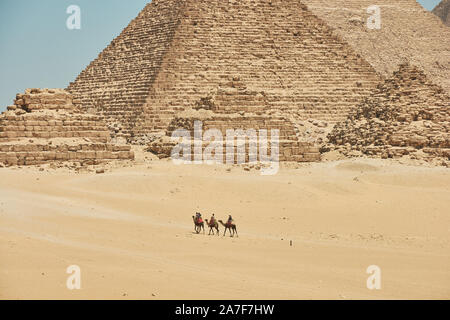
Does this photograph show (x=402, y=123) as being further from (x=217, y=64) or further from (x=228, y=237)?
(x=217, y=64)

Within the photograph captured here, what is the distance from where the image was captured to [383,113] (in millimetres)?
31297

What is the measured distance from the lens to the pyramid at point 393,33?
68812mm

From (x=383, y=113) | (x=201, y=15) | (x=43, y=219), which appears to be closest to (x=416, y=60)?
(x=201, y=15)

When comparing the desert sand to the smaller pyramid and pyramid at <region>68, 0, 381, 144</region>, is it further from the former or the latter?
pyramid at <region>68, 0, 381, 144</region>

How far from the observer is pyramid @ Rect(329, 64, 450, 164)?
1160 inches

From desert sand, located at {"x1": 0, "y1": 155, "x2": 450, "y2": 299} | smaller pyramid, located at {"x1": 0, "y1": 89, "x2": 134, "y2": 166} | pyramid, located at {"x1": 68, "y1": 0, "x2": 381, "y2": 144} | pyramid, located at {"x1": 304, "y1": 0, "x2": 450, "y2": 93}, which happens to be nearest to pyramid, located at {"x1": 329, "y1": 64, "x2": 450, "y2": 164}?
desert sand, located at {"x1": 0, "y1": 155, "x2": 450, "y2": 299}

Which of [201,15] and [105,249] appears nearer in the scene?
[105,249]

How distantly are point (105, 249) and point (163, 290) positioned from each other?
2876mm

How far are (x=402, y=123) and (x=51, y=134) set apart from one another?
1193cm

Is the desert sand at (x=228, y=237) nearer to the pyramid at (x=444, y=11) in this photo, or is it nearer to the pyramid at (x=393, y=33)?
the pyramid at (x=393, y=33)

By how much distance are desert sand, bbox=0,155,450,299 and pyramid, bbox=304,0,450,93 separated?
4193 centimetres

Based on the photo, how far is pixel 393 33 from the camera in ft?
239

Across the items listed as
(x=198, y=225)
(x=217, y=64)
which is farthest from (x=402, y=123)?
(x=217, y=64)
